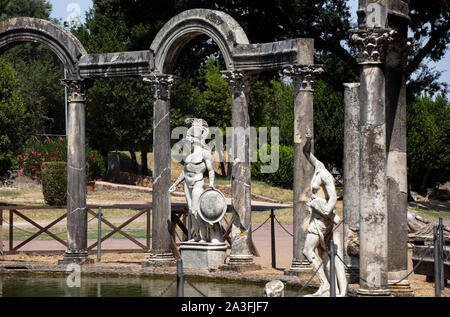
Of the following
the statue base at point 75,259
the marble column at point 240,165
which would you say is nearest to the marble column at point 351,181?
the marble column at point 240,165

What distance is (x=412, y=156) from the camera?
147 feet

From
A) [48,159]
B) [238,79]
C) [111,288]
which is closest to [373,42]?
[238,79]

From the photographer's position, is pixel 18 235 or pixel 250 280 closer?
pixel 250 280

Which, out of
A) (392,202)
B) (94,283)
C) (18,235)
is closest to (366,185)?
(392,202)

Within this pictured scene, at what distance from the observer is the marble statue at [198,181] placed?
14.8 m

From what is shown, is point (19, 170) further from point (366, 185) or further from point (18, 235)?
point (366, 185)

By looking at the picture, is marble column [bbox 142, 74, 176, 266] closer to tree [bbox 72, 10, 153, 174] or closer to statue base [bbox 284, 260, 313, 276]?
statue base [bbox 284, 260, 313, 276]

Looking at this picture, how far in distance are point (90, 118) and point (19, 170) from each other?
17.4ft

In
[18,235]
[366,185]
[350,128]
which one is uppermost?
[350,128]

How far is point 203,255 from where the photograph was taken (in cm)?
1473

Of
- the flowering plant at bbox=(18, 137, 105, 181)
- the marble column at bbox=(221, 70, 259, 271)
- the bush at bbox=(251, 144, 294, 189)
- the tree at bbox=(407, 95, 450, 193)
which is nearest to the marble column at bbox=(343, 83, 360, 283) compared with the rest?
the marble column at bbox=(221, 70, 259, 271)
